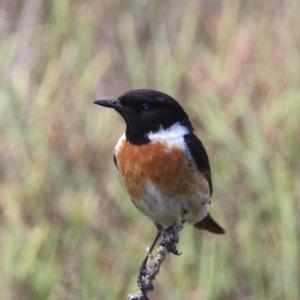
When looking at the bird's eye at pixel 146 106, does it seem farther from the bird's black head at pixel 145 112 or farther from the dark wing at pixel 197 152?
the dark wing at pixel 197 152

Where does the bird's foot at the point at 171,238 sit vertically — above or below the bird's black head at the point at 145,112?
below

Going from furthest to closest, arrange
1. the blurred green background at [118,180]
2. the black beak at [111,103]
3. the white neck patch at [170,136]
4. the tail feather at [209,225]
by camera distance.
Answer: the blurred green background at [118,180] → the tail feather at [209,225] → the white neck patch at [170,136] → the black beak at [111,103]

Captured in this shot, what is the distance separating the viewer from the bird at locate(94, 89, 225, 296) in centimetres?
454

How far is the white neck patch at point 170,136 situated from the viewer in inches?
182

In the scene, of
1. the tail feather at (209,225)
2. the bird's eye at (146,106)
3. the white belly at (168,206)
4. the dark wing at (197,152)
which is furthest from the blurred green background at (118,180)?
the bird's eye at (146,106)

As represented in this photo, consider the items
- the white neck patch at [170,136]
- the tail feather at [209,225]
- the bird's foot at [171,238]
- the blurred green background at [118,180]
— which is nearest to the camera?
the bird's foot at [171,238]

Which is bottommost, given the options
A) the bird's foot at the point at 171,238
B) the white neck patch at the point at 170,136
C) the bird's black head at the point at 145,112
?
the bird's foot at the point at 171,238

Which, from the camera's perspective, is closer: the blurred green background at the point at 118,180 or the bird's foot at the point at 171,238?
the bird's foot at the point at 171,238

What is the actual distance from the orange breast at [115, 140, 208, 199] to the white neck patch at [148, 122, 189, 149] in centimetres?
2

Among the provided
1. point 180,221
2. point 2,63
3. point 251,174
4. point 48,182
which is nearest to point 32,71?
point 2,63

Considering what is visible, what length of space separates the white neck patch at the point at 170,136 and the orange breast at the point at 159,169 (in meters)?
0.02

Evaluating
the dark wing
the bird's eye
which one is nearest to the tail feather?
the dark wing

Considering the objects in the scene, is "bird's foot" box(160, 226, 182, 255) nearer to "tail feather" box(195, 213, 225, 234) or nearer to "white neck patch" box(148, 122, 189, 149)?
"white neck patch" box(148, 122, 189, 149)

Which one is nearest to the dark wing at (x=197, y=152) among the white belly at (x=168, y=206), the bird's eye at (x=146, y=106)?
the white belly at (x=168, y=206)
